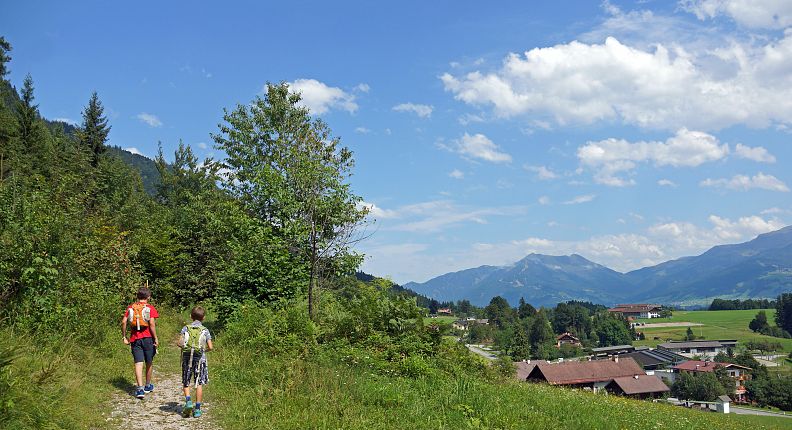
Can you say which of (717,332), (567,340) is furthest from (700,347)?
(717,332)

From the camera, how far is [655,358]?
Answer: 109438 mm

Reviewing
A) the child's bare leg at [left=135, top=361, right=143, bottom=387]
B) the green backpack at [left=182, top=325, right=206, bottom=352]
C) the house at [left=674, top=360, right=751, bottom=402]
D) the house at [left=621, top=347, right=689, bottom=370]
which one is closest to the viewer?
the green backpack at [left=182, top=325, right=206, bottom=352]

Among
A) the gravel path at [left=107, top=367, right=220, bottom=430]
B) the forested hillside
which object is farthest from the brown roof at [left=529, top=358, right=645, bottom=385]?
the gravel path at [left=107, top=367, right=220, bottom=430]

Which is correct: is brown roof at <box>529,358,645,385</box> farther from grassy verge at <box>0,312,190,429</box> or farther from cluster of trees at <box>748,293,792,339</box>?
cluster of trees at <box>748,293,792,339</box>

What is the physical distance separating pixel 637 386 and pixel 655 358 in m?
60.0

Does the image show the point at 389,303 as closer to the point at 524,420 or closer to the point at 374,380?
the point at 374,380

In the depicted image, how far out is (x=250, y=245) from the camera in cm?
1778

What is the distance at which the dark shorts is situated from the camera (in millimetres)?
9422

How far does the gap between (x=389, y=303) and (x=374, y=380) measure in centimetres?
355

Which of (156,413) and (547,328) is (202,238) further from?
(547,328)

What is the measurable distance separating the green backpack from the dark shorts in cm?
117

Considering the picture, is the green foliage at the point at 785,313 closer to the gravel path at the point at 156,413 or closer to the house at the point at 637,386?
the house at the point at 637,386

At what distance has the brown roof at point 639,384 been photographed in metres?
53.9

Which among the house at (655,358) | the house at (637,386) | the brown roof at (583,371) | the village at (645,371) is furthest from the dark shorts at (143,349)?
the house at (655,358)
